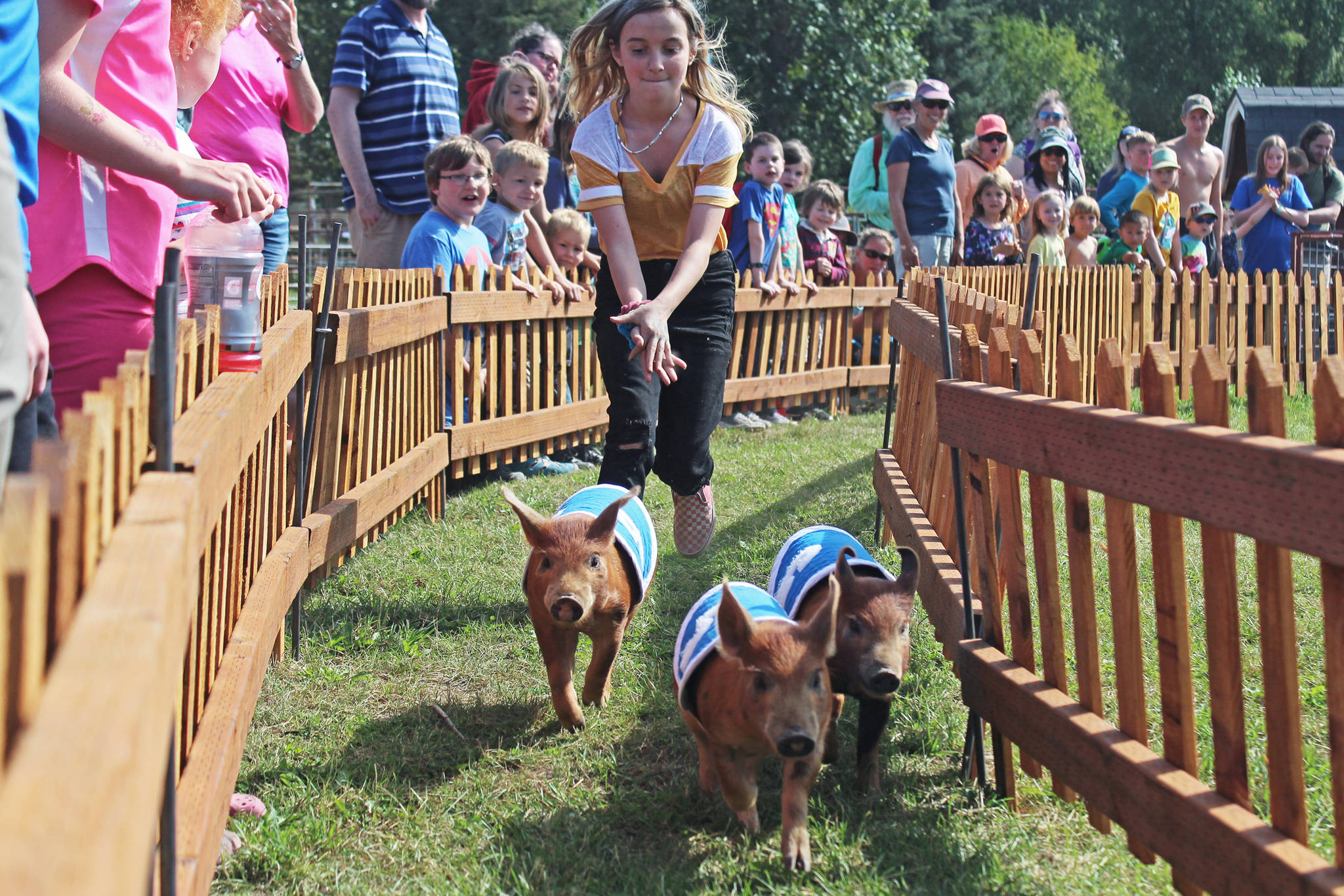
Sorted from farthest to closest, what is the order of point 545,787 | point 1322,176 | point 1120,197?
1. point 1322,176
2. point 1120,197
3. point 545,787

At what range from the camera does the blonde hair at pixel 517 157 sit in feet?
24.9

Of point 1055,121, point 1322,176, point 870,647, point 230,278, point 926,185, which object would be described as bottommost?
point 870,647

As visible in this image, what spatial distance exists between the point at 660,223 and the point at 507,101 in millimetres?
3950

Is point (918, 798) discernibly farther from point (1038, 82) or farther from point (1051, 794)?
point (1038, 82)

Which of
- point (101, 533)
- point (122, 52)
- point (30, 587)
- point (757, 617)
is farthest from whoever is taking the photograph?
point (757, 617)

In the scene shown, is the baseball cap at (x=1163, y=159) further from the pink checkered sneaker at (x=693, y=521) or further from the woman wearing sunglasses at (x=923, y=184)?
the pink checkered sneaker at (x=693, y=521)

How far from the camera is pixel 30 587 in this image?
3.76 feet

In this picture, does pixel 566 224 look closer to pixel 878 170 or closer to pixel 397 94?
pixel 397 94

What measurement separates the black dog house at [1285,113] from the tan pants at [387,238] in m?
22.7

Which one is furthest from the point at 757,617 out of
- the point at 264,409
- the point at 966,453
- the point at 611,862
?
the point at 264,409

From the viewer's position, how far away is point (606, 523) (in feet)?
11.7

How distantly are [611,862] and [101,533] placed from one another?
169 cm

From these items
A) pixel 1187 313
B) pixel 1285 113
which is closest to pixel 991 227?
pixel 1187 313

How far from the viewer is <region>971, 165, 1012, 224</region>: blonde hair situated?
37.4 ft
